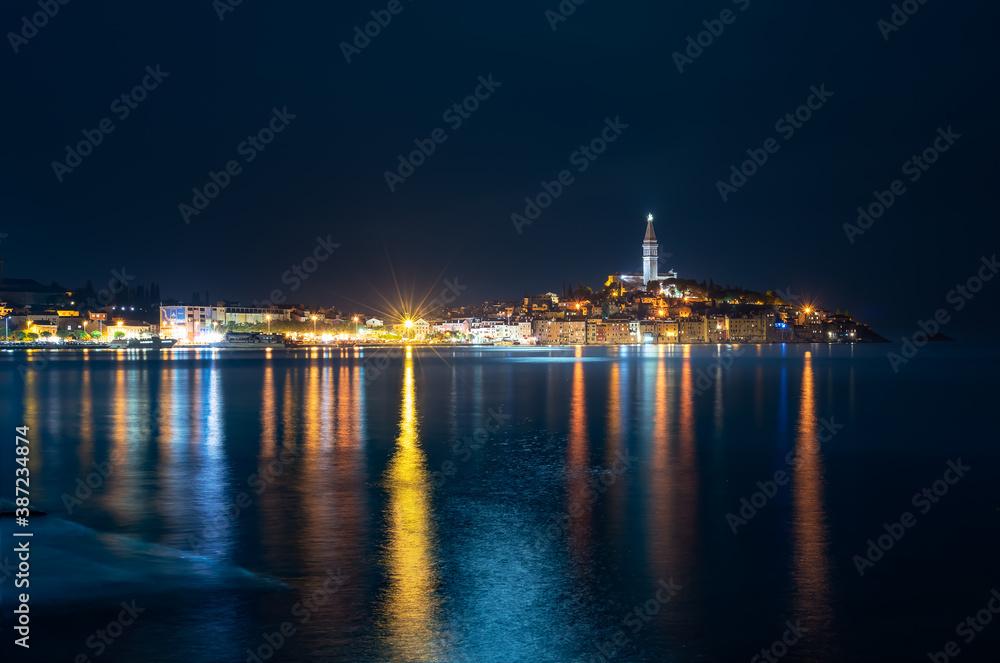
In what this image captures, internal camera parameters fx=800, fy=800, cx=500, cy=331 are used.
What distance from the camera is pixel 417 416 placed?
26.3m

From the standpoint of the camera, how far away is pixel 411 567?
9086 mm

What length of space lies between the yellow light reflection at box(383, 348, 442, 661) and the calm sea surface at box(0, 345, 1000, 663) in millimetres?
37

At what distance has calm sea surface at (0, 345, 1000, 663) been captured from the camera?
7129 mm

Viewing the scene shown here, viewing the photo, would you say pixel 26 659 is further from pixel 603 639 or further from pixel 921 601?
pixel 921 601

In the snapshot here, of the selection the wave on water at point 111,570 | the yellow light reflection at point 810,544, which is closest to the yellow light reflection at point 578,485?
the yellow light reflection at point 810,544

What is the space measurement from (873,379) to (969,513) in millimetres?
38754

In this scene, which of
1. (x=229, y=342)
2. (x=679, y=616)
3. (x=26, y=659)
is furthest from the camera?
(x=229, y=342)

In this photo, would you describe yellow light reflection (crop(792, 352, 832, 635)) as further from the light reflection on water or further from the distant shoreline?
the distant shoreline

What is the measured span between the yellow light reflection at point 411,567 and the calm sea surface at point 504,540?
0.04 metres

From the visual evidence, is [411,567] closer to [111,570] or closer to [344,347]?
[111,570]

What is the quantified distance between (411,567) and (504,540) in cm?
166

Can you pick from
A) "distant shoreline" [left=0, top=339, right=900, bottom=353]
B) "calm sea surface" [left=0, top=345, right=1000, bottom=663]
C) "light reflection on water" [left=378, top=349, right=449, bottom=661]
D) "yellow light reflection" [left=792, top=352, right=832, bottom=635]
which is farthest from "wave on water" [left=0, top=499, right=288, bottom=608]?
"distant shoreline" [left=0, top=339, right=900, bottom=353]

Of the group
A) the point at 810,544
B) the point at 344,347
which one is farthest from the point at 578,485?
the point at 344,347

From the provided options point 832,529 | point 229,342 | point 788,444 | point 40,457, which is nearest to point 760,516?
point 832,529
